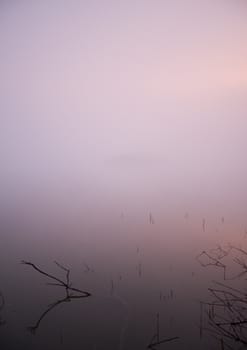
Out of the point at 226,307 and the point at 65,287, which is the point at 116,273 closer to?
the point at 65,287

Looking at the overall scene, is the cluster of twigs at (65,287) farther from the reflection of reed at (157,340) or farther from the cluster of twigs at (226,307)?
the cluster of twigs at (226,307)

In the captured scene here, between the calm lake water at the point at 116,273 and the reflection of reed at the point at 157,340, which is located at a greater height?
the calm lake water at the point at 116,273

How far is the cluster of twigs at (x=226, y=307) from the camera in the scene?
3.03 ft

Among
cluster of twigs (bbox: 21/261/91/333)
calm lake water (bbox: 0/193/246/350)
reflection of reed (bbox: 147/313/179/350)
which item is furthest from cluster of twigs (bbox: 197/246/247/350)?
cluster of twigs (bbox: 21/261/91/333)

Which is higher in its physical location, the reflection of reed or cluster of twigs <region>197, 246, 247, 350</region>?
cluster of twigs <region>197, 246, 247, 350</region>

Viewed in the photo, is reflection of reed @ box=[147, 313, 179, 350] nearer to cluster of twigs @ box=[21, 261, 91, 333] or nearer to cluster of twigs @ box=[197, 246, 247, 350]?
cluster of twigs @ box=[197, 246, 247, 350]

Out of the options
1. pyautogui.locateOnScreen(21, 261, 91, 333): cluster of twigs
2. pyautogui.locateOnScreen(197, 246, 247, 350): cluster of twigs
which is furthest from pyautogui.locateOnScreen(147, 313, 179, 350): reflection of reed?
pyautogui.locateOnScreen(21, 261, 91, 333): cluster of twigs

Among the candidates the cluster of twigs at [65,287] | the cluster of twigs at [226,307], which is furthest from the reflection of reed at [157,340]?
the cluster of twigs at [65,287]

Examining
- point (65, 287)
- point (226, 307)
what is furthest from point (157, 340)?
point (65, 287)

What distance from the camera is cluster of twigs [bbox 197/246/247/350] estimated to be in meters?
0.92

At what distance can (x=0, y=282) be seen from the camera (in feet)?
3.35

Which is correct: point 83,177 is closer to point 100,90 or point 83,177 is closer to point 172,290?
point 100,90

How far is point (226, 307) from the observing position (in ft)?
3.08

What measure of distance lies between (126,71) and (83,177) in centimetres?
47
